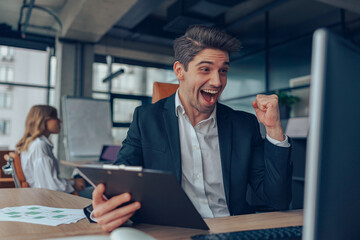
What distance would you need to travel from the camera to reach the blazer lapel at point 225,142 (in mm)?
1333

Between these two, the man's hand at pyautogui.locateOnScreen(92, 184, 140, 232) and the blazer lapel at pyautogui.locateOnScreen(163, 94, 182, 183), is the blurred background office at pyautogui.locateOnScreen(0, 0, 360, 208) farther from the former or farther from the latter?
the man's hand at pyautogui.locateOnScreen(92, 184, 140, 232)

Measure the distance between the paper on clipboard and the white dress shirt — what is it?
2934mm

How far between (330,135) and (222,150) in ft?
3.03

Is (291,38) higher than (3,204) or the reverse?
higher

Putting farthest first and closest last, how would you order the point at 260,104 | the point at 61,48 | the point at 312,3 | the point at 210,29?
the point at 61,48, the point at 312,3, the point at 210,29, the point at 260,104

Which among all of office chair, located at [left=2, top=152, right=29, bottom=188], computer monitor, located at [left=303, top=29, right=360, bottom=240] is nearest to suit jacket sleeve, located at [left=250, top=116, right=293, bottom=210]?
computer monitor, located at [left=303, top=29, right=360, bottom=240]

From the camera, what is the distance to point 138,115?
1426 millimetres

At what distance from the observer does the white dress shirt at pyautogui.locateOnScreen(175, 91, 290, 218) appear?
1.34 meters

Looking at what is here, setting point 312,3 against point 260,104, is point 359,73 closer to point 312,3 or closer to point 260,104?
point 260,104

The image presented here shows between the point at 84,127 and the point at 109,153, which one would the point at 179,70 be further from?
the point at 84,127

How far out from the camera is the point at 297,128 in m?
4.25

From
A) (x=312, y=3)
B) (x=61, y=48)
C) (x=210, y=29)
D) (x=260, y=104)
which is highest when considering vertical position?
(x=312, y=3)

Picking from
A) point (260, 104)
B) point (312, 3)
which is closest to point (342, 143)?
point (260, 104)

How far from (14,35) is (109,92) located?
2.44 metres
